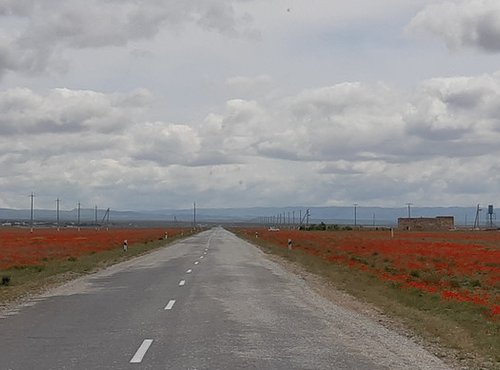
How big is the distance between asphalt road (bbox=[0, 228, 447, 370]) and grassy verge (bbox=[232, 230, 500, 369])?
719 mm

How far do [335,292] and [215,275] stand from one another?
24.2ft

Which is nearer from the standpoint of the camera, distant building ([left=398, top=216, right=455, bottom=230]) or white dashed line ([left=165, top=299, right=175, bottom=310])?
white dashed line ([left=165, top=299, right=175, bottom=310])

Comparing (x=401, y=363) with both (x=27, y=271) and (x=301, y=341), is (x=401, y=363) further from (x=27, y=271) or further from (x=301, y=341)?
(x=27, y=271)

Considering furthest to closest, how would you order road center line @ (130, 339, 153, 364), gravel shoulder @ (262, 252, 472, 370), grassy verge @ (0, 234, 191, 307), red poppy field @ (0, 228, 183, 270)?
red poppy field @ (0, 228, 183, 270) → grassy verge @ (0, 234, 191, 307) → gravel shoulder @ (262, 252, 472, 370) → road center line @ (130, 339, 153, 364)

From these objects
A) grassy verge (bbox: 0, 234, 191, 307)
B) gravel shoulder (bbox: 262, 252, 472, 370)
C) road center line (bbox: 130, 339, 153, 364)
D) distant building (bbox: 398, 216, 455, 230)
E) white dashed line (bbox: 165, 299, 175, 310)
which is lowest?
grassy verge (bbox: 0, 234, 191, 307)

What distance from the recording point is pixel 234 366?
11.1m

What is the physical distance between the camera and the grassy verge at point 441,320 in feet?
43.1

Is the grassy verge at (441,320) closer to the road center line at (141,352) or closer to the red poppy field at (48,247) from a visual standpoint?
the road center line at (141,352)

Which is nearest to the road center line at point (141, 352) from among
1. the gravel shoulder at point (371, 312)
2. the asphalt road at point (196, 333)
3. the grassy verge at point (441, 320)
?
the asphalt road at point (196, 333)

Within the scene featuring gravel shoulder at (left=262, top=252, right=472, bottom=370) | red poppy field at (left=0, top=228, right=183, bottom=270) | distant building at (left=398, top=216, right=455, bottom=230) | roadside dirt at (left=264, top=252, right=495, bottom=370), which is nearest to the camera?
roadside dirt at (left=264, top=252, right=495, bottom=370)

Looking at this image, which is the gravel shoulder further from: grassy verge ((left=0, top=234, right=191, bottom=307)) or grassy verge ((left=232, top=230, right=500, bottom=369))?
grassy verge ((left=0, top=234, right=191, bottom=307))

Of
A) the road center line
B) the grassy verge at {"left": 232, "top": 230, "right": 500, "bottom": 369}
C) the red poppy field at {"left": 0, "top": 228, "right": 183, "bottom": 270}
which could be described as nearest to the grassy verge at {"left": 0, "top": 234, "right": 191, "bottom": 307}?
the red poppy field at {"left": 0, "top": 228, "right": 183, "bottom": 270}

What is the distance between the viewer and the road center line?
37.9 feet

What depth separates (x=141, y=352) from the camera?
12.3m
